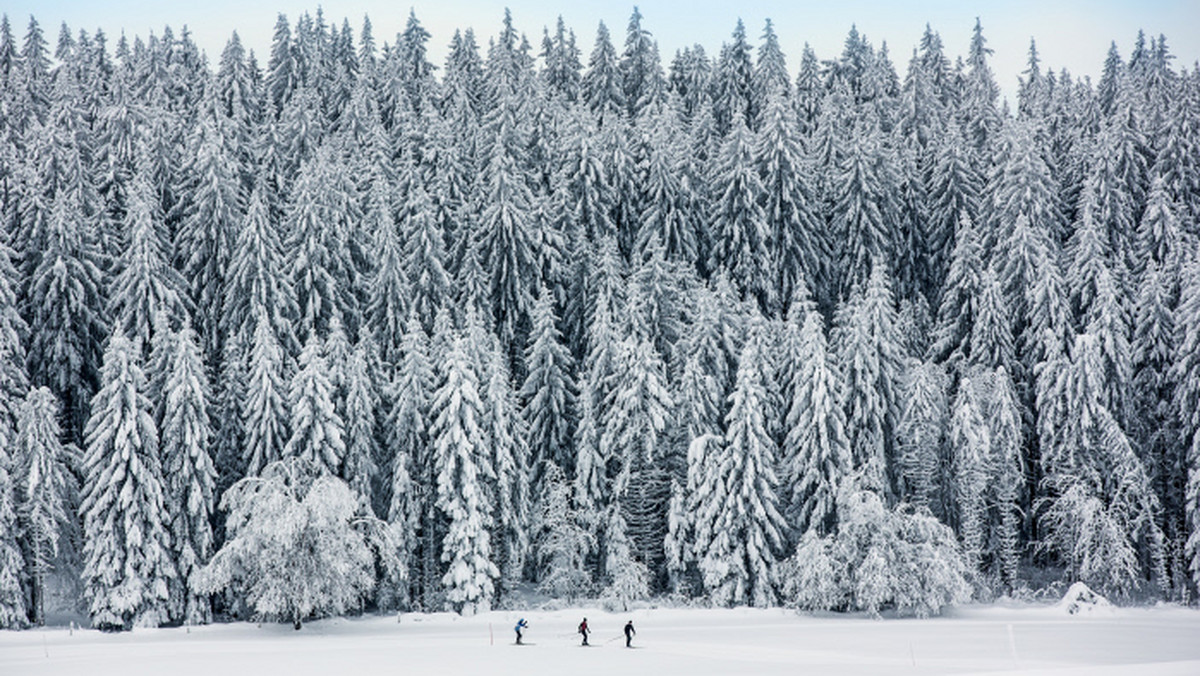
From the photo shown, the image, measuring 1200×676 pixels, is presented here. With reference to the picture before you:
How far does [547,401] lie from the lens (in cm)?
6469

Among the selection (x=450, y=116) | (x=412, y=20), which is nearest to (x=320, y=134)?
(x=450, y=116)

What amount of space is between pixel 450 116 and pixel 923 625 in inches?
2296

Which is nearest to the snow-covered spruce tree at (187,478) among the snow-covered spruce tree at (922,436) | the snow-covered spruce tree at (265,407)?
the snow-covered spruce tree at (265,407)

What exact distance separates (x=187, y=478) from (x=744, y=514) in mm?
28008

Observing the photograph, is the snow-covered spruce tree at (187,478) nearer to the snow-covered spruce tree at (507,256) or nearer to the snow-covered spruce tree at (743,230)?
the snow-covered spruce tree at (507,256)

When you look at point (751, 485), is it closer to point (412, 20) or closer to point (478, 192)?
point (478, 192)

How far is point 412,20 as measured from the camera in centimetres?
11981

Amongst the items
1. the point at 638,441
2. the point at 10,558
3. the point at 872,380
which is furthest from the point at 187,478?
the point at 872,380

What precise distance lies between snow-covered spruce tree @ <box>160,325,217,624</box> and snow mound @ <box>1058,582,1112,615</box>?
141ft

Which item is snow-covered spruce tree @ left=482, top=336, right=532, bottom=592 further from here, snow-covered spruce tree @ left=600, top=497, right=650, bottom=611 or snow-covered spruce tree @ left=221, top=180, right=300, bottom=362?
snow-covered spruce tree @ left=221, top=180, right=300, bottom=362

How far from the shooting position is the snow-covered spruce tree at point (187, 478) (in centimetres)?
5550

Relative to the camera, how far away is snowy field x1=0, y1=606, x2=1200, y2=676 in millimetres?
41969

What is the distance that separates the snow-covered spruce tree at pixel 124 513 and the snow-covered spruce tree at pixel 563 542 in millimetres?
19017

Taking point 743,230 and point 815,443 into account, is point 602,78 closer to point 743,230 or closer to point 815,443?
point 743,230
